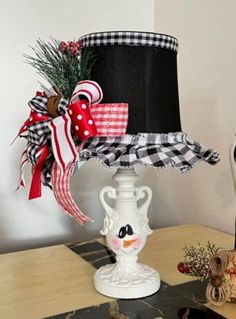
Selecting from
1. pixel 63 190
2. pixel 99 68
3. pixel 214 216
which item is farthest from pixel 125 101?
pixel 214 216

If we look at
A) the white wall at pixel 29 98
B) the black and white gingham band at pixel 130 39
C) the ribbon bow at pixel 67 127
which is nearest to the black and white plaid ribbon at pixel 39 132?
the ribbon bow at pixel 67 127

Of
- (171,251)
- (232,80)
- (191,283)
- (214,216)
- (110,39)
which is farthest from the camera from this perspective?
(214,216)

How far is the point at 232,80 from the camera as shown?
1093 mm

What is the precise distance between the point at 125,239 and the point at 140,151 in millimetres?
166

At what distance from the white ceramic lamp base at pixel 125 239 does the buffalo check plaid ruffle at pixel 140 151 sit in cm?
9

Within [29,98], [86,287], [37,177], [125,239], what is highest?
[29,98]

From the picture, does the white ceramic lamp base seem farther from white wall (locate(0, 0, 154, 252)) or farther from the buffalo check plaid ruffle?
white wall (locate(0, 0, 154, 252))

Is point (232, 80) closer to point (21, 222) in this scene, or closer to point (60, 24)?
point (60, 24)

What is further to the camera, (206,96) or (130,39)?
(206,96)

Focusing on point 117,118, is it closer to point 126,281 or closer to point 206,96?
point 126,281

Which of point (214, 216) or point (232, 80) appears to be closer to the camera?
point (232, 80)

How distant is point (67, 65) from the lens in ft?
2.30

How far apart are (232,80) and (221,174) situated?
248mm

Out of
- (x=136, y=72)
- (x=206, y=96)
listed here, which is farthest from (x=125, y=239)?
(x=206, y=96)
